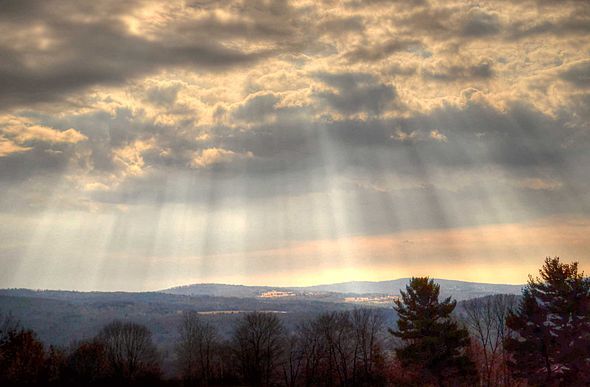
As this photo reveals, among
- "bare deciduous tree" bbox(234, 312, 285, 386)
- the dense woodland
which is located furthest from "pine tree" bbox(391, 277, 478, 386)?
"bare deciduous tree" bbox(234, 312, 285, 386)

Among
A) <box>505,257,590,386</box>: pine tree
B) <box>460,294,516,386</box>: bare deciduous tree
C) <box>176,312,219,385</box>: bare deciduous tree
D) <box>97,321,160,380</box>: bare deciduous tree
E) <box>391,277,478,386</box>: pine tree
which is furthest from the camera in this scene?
<box>176,312,219,385</box>: bare deciduous tree

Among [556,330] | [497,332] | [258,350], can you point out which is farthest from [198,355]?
[556,330]

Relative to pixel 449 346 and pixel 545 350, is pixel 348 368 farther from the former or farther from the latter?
pixel 545 350

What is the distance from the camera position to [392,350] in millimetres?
92875

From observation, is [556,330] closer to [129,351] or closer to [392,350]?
[392,350]

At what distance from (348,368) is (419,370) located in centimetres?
3967

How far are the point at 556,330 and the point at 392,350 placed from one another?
38514 millimetres

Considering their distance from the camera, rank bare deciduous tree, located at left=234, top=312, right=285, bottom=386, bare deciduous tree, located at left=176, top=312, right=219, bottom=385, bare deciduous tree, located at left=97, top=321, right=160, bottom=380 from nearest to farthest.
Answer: bare deciduous tree, located at left=97, top=321, right=160, bottom=380
bare deciduous tree, located at left=234, top=312, right=285, bottom=386
bare deciduous tree, located at left=176, top=312, right=219, bottom=385

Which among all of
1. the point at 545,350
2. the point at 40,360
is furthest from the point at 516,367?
the point at 40,360

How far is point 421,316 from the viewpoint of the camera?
221ft

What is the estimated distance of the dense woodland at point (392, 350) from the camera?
58.5 meters

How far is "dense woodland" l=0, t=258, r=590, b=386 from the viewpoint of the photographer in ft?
192

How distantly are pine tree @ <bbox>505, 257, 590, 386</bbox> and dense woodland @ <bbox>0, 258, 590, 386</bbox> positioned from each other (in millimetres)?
107

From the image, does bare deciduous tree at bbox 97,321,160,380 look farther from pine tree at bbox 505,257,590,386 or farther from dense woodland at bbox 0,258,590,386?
pine tree at bbox 505,257,590,386
